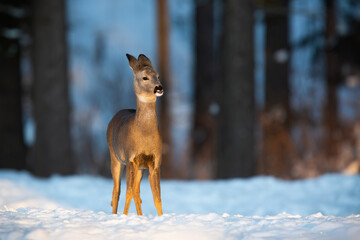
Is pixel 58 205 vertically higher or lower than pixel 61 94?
lower

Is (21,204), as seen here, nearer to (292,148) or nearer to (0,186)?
(0,186)

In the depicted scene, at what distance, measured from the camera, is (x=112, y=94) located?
13250 millimetres

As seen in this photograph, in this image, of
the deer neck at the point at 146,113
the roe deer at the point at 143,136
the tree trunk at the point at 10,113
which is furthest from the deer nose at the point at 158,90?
the tree trunk at the point at 10,113

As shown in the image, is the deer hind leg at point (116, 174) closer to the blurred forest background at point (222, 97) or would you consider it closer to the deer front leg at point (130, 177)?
the deer front leg at point (130, 177)

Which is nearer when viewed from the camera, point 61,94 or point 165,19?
point 61,94

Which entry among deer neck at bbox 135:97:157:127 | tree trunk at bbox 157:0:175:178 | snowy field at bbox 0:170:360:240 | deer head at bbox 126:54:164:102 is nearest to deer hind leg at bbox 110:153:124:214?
snowy field at bbox 0:170:360:240

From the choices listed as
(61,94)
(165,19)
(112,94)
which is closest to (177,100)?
(112,94)

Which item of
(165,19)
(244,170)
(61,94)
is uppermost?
(165,19)

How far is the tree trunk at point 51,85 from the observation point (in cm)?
917

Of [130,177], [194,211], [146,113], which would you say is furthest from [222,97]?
[130,177]

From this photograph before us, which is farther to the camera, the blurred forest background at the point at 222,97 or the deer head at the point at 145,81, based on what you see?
the blurred forest background at the point at 222,97

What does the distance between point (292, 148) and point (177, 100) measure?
11628 millimetres

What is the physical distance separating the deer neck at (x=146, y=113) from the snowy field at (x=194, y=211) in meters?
0.90

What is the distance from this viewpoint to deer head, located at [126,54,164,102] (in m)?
4.36
